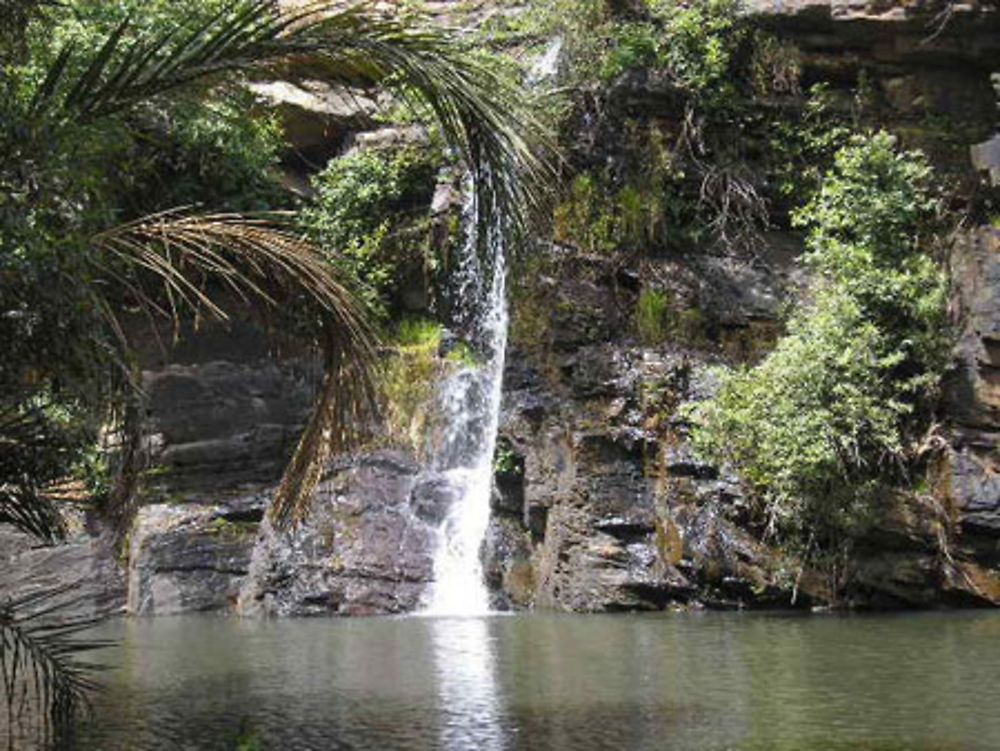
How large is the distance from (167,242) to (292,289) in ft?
2.98

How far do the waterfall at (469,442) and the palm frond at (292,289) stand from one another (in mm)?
8172

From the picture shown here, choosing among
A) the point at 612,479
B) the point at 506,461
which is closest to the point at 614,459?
the point at 612,479

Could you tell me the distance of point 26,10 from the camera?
20.5 ft

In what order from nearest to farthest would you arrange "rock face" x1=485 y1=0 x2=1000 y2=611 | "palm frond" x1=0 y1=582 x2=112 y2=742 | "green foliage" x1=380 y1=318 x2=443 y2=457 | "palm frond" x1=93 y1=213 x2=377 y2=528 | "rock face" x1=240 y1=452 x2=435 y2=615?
"palm frond" x1=0 y1=582 x2=112 y2=742 < "palm frond" x1=93 y1=213 x2=377 y2=528 < "rock face" x1=485 y1=0 x2=1000 y2=611 < "rock face" x1=240 y1=452 x2=435 y2=615 < "green foliage" x1=380 y1=318 x2=443 y2=457

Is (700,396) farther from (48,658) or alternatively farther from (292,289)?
(48,658)

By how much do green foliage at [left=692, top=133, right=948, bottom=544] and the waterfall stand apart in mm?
3555

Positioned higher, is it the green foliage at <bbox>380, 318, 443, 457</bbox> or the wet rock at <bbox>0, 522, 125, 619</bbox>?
the green foliage at <bbox>380, 318, 443, 457</bbox>

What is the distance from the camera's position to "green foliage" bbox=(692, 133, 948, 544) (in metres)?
14.4

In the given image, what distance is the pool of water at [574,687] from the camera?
21.4 feet

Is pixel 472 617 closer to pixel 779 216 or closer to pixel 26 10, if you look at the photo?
pixel 779 216

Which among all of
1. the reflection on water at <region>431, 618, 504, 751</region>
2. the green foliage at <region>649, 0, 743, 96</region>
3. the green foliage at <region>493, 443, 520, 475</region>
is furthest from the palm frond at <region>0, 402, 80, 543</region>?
the green foliage at <region>649, 0, 743, 96</region>

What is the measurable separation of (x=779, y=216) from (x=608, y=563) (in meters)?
6.85

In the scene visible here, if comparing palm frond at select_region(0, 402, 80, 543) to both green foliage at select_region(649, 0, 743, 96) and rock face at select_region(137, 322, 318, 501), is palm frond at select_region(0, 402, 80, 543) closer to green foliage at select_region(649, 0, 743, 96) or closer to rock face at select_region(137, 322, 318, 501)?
rock face at select_region(137, 322, 318, 501)

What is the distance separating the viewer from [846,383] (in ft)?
48.6
